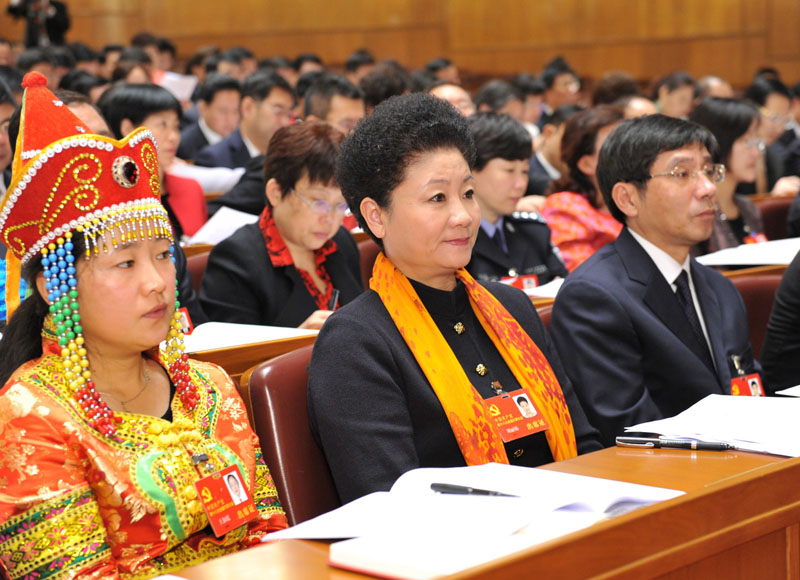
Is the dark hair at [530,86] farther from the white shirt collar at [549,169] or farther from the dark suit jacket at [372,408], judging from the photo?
the dark suit jacket at [372,408]

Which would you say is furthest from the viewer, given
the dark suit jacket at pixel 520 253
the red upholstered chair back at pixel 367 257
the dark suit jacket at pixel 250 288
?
the dark suit jacket at pixel 520 253

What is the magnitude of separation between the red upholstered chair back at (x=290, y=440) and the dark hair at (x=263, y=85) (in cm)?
406

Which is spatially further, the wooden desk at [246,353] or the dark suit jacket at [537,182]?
the dark suit jacket at [537,182]

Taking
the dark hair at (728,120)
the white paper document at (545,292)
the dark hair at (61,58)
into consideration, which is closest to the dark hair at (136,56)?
the dark hair at (61,58)

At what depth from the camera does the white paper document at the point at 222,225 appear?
12.0ft

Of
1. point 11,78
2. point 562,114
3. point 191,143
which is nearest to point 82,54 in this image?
point 191,143

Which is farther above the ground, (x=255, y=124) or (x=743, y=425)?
(x=255, y=124)

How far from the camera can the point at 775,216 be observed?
178 inches

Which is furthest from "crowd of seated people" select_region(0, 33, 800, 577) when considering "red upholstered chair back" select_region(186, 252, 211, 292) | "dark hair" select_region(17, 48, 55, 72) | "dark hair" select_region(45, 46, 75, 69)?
"dark hair" select_region(45, 46, 75, 69)

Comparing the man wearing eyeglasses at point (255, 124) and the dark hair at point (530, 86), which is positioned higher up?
the dark hair at point (530, 86)

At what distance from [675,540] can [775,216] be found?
3.67 meters

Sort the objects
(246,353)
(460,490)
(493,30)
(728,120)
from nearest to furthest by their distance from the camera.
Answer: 1. (460,490)
2. (246,353)
3. (728,120)
4. (493,30)

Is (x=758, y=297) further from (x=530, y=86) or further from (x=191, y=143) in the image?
(x=530, y=86)

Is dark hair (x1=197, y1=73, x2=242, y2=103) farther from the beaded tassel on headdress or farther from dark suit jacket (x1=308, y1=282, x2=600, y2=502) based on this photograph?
the beaded tassel on headdress
